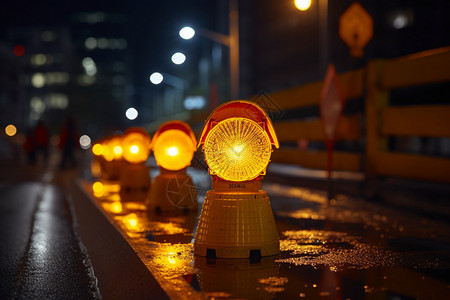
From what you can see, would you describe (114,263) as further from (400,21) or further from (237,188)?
(400,21)

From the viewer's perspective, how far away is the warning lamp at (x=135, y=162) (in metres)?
12.9

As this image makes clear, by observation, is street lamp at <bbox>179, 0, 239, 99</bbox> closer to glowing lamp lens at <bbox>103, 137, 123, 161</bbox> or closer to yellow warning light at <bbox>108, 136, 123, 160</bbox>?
glowing lamp lens at <bbox>103, 137, 123, 161</bbox>

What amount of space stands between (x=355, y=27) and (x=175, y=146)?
5.42 m

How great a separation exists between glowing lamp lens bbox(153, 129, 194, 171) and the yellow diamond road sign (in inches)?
196

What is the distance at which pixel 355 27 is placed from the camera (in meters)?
13.5

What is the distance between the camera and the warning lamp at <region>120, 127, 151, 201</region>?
12.9 meters

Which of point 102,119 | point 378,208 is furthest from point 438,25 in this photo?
point 102,119

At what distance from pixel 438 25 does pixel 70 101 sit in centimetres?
5979

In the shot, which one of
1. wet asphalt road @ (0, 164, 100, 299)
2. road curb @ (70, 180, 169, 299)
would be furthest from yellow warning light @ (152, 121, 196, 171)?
wet asphalt road @ (0, 164, 100, 299)

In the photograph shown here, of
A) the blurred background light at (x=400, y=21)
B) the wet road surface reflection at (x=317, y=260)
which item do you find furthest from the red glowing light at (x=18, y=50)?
the blurred background light at (x=400, y=21)

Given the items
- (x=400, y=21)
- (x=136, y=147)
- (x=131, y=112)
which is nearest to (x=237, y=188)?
(x=136, y=147)

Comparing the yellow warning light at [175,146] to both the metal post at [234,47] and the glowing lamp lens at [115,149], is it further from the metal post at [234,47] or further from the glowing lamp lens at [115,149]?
the metal post at [234,47]

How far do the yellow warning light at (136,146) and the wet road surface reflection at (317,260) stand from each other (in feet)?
11.9

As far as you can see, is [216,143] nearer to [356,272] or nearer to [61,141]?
[356,272]
